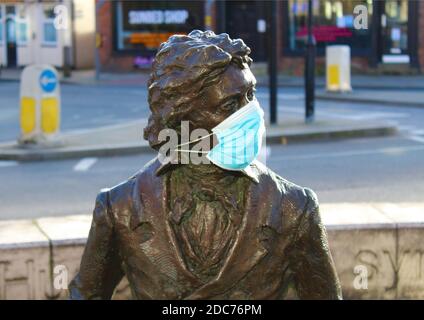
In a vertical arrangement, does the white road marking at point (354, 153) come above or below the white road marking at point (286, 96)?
below

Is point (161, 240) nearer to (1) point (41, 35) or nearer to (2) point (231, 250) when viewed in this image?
(2) point (231, 250)

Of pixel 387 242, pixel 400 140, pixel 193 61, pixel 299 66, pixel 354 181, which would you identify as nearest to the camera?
pixel 193 61

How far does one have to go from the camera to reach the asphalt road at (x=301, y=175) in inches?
362

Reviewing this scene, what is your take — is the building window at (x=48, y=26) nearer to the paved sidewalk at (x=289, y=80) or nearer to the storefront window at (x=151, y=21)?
the paved sidewalk at (x=289, y=80)

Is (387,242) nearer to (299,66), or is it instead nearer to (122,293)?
(122,293)

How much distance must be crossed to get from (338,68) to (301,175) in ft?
37.7

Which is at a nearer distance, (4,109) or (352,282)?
(352,282)

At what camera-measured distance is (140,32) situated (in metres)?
30.4

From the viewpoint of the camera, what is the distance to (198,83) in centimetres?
224

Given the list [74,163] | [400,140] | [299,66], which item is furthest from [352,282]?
[299,66]

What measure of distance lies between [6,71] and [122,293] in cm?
2937

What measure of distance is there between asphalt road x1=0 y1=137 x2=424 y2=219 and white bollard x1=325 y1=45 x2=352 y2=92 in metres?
7.68

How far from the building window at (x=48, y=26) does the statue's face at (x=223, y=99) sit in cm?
3191

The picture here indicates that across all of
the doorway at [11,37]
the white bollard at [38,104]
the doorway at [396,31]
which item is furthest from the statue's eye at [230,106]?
the doorway at [11,37]
